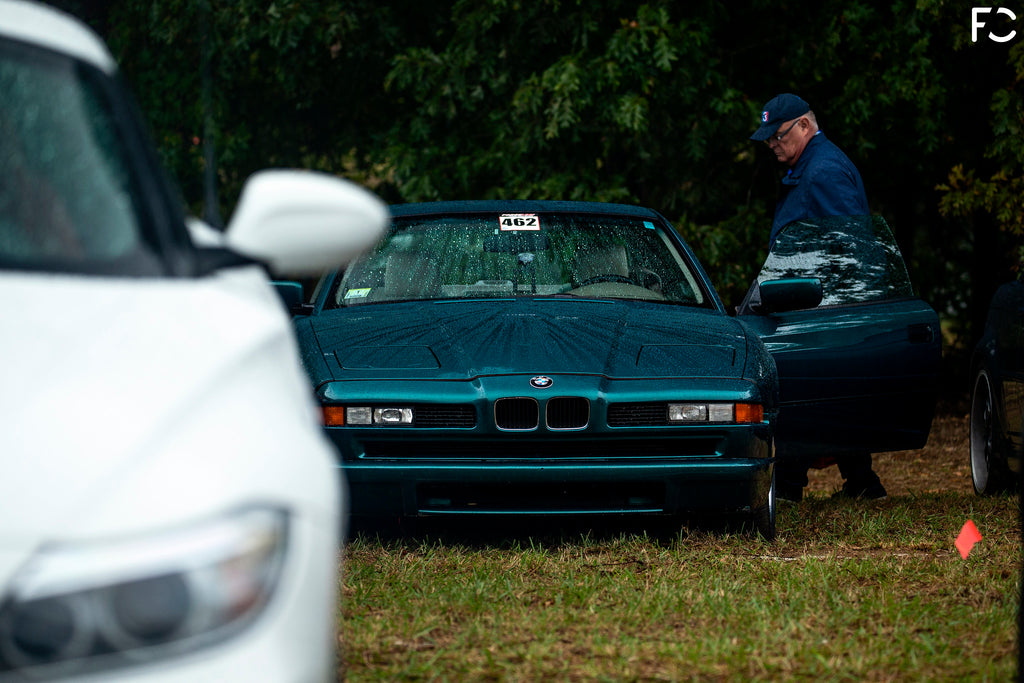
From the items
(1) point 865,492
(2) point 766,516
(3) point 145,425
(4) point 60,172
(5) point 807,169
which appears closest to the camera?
(3) point 145,425

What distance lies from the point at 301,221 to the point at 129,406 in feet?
2.06

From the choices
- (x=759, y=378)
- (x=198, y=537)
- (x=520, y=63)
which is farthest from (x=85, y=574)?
(x=520, y=63)

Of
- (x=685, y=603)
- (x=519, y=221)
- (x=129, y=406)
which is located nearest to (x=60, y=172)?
(x=129, y=406)

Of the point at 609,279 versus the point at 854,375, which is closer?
the point at 854,375

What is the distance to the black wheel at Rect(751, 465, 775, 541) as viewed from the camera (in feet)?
18.2

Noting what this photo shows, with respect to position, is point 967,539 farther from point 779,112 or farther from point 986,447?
point 779,112

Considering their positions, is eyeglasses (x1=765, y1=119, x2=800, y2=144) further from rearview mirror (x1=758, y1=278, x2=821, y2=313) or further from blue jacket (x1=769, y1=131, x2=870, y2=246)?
rearview mirror (x1=758, y1=278, x2=821, y2=313)

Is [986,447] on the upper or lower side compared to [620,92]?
lower

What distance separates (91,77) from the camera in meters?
2.54

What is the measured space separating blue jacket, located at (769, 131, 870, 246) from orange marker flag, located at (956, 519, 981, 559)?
77.9 inches

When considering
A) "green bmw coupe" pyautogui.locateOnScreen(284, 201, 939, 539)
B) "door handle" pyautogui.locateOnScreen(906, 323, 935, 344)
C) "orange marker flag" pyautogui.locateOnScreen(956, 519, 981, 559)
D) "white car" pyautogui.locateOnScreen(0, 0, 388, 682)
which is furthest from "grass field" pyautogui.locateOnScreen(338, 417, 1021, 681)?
"white car" pyautogui.locateOnScreen(0, 0, 388, 682)

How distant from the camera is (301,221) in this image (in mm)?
2391

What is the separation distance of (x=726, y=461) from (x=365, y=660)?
2001mm

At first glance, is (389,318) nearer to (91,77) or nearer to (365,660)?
(365,660)
